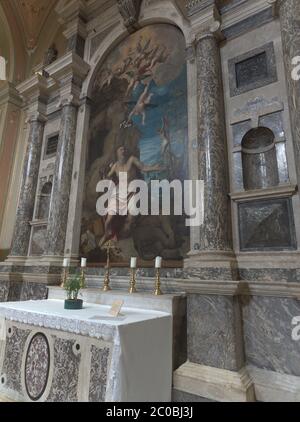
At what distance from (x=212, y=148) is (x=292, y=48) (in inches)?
60.1

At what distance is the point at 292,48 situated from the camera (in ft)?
11.7

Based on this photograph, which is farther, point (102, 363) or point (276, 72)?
point (276, 72)

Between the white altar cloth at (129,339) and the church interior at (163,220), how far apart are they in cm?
2

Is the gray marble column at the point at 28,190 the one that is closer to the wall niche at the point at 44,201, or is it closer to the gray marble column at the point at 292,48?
the wall niche at the point at 44,201

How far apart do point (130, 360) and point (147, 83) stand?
185 inches

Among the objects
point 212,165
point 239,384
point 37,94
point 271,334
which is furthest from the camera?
point 37,94

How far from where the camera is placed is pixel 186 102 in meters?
4.79

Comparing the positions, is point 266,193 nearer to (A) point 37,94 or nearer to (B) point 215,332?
(B) point 215,332

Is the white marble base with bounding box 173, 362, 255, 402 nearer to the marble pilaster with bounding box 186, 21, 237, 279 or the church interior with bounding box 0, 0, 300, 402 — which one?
the church interior with bounding box 0, 0, 300, 402

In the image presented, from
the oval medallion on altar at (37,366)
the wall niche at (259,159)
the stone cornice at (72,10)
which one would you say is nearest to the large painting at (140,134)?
the wall niche at (259,159)

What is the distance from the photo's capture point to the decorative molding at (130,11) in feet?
19.2

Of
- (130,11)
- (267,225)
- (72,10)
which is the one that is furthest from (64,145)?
(267,225)
